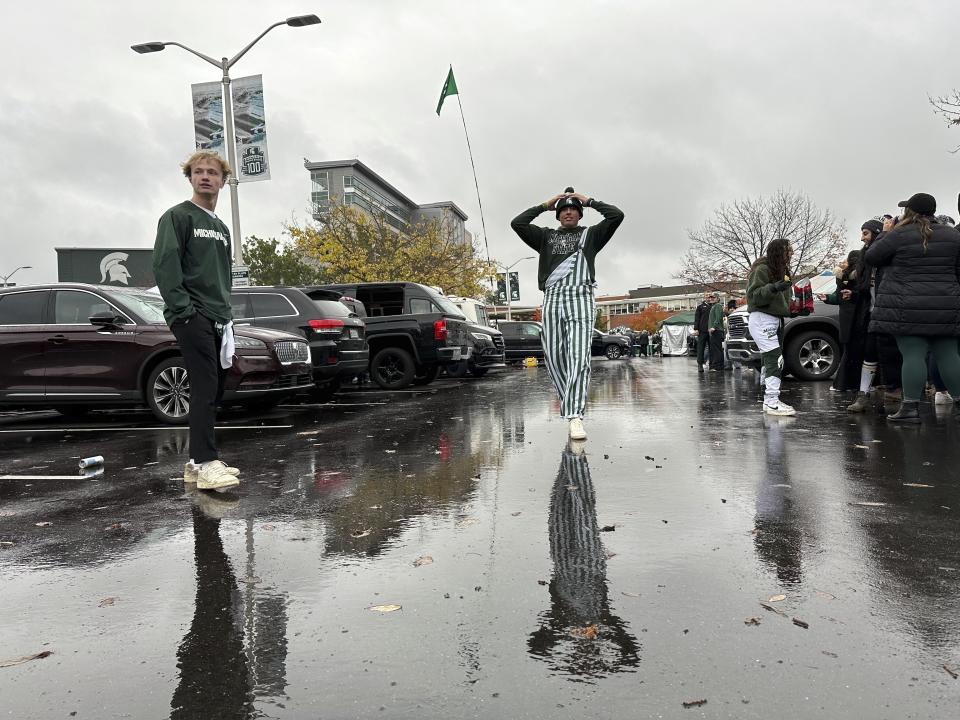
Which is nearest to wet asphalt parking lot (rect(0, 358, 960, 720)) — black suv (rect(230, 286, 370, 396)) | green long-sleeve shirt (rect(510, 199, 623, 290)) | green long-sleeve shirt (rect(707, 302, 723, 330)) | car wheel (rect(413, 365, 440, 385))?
green long-sleeve shirt (rect(510, 199, 623, 290))

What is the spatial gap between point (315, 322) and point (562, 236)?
219 inches

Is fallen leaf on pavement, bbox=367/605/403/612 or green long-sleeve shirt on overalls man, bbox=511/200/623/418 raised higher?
green long-sleeve shirt on overalls man, bbox=511/200/623/418

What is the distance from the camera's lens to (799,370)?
42.7 feet

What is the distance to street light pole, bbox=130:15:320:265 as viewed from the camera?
17.2 metres

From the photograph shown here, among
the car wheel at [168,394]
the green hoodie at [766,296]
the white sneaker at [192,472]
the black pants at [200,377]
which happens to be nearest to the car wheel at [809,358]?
the green hoodie at [766,296]

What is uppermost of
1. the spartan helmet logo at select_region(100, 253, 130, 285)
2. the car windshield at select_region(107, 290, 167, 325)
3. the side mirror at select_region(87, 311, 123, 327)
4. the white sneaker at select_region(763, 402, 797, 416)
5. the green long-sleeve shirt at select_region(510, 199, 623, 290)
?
the spartan helmet logo at select_region(100, 253, 130, 285)

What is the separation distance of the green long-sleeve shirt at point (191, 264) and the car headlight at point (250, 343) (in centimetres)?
389

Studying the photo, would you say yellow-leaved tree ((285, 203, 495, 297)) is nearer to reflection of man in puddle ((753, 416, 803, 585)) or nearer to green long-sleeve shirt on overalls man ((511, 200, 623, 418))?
green long-sleeve shirt on overalls man ((511, 200, 623, 418))

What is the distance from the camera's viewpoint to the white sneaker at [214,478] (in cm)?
508

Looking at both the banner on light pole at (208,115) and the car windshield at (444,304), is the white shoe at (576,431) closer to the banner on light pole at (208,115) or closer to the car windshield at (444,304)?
the car windshield at (444,304)

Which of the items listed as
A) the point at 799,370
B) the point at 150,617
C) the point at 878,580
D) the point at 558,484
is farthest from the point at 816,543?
the point at 799,370

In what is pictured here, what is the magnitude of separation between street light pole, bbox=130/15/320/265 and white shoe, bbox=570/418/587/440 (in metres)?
12.3

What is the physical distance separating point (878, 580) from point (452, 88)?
18.7 meters

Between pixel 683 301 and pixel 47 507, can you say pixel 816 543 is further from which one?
pixel 683 301
